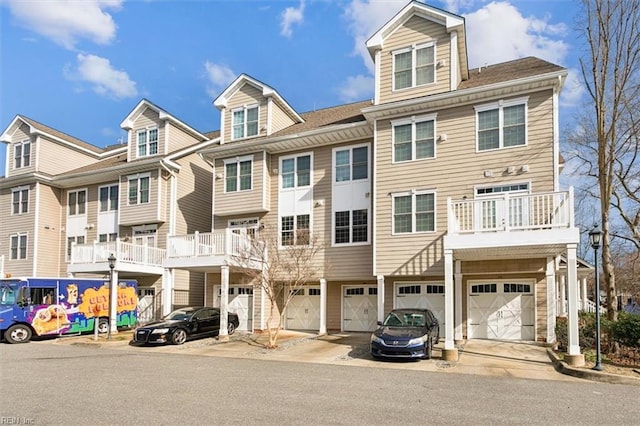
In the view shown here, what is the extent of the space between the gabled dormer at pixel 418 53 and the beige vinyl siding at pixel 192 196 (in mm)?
11709

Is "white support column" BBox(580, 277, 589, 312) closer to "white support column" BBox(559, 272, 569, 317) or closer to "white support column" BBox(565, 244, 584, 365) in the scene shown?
"white support column" BBox(559, 272, 569, 317)

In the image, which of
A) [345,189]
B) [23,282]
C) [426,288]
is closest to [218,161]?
[345,189]

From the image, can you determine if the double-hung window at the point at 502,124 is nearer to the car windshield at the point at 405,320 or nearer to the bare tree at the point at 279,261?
the car windshield at the point at 405,320

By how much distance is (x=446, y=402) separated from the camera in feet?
28.0

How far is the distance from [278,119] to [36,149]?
15.0 meters

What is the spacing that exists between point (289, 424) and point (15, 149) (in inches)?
1135

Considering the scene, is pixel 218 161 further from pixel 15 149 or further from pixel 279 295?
pixel 15 149

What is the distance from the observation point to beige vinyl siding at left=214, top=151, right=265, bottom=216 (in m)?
21.5

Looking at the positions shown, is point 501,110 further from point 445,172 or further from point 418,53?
point 418,53

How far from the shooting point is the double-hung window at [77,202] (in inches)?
1093

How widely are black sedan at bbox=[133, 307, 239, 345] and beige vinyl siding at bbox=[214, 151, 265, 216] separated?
4669 millimetres

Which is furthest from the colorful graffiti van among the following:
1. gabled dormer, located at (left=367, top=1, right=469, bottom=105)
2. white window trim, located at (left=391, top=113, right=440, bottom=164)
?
gabled dormer, located at (left=367, top=1, right=469, bottom=105)

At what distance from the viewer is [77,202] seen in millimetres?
28031

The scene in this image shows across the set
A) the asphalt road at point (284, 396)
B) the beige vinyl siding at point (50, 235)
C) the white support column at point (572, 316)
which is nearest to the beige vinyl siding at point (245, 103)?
the beige vinyl siding at point (50, 235)
